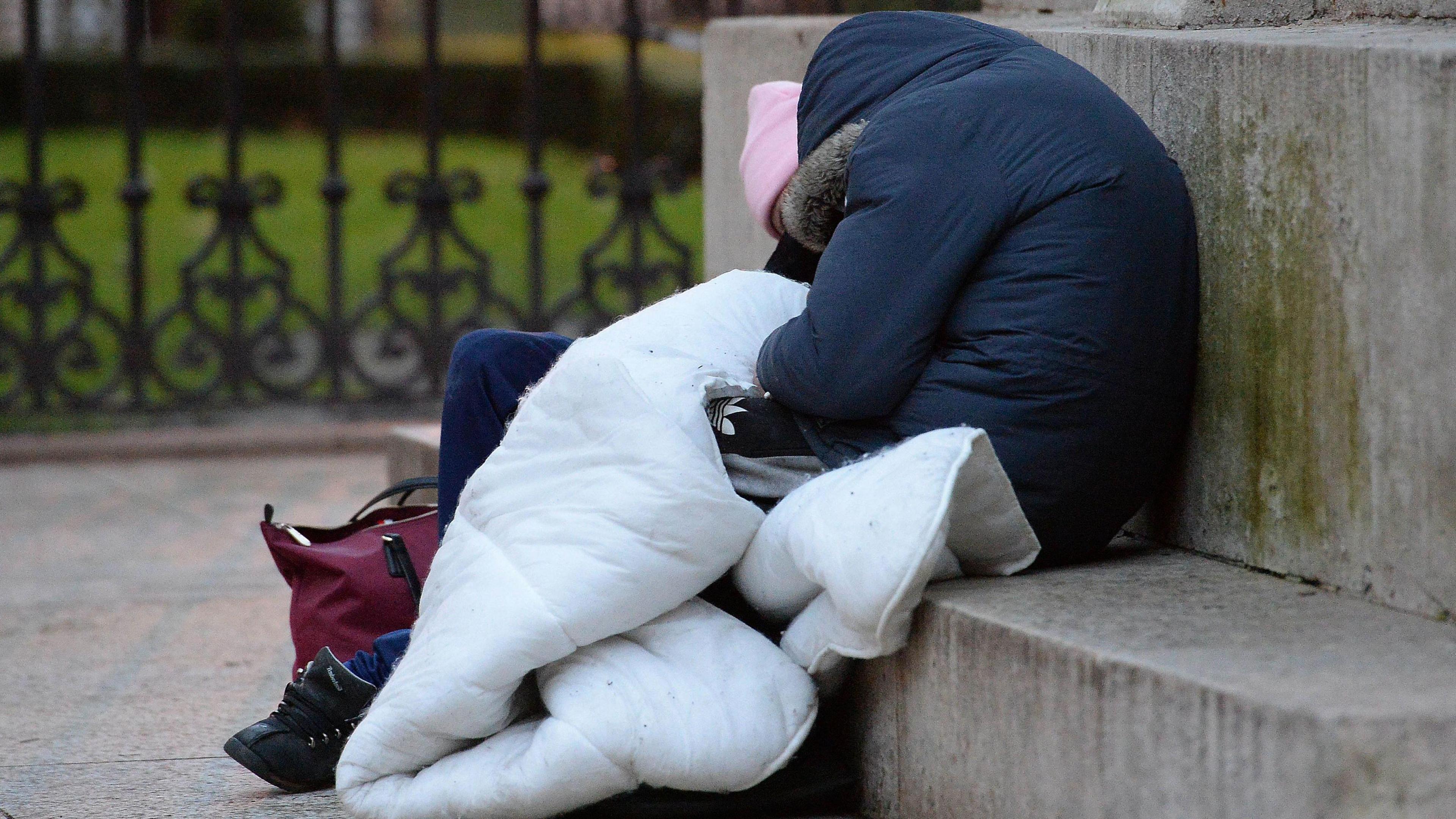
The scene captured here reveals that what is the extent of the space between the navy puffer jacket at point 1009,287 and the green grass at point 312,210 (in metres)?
7.25

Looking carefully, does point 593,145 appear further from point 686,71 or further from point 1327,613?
point 1327,613

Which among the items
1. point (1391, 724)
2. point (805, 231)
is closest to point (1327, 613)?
point (1391, 724)

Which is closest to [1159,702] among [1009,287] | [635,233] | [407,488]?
[1009,287]

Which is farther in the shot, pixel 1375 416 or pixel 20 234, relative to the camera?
pixel 20 234

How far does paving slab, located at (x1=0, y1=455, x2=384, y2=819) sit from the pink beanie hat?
119 cm

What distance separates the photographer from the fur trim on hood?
254cm

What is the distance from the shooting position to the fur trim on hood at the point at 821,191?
2.54m

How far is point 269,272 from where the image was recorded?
6379 millimetres

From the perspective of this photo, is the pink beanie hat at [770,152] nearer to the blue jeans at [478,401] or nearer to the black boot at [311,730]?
the blue jeans at [478,401]

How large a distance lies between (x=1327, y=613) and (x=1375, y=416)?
26 centimetres

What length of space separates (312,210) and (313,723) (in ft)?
38.5

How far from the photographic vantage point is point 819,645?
2404 mm

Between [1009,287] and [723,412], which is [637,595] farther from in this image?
[1009,287]

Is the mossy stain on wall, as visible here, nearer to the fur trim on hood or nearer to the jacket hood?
the jacket hood
